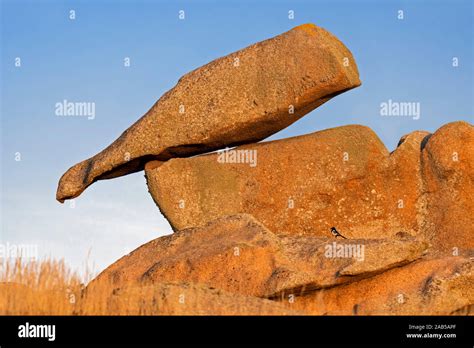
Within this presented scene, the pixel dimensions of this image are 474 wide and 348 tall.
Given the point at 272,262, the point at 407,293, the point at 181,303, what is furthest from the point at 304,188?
the point at 181,303

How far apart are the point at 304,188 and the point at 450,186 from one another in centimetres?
291

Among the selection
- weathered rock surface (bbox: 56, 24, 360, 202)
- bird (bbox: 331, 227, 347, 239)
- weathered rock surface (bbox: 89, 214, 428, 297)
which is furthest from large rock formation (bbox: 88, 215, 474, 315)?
weathered rock surface (bbox: 56, 24, 360, 202)

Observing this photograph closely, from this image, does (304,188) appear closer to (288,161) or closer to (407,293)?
(288,161)

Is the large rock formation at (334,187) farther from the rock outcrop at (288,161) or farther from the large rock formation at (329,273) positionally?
the large rock formation at (329,273)

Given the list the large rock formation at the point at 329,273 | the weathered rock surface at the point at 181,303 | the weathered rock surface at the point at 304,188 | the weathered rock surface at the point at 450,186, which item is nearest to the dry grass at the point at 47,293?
the weathered rock surface at the point at 181,303

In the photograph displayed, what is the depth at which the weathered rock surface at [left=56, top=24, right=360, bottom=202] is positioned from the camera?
16.3 m

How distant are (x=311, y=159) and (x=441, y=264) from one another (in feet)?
11.8

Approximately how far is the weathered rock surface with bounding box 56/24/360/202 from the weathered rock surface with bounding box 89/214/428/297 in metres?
2.72

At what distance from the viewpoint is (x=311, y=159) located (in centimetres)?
1683

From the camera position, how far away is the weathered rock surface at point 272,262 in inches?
534

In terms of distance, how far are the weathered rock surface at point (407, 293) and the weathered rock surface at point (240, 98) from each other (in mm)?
3948

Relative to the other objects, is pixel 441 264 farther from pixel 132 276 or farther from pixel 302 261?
pixel 132 276

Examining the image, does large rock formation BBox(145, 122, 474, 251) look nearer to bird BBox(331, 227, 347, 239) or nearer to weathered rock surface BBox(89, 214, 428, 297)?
bird BBox(331, 227, 347, 239)

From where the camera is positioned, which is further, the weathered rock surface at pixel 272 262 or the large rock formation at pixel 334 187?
the large rock formation at pixel 334 187
